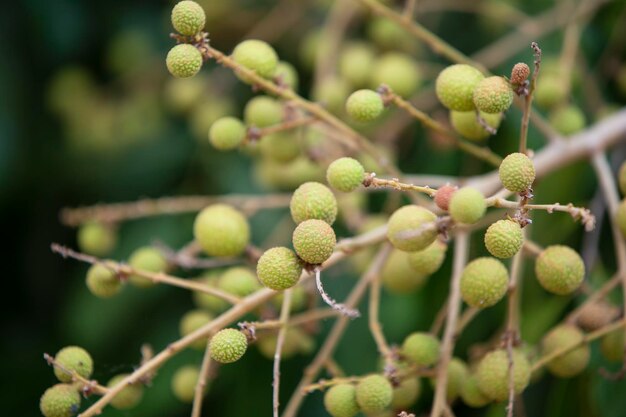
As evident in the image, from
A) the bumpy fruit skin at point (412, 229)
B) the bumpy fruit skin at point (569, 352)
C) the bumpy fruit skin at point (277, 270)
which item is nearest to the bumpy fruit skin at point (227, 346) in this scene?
the bumpy fruit skin at point (277, 270)

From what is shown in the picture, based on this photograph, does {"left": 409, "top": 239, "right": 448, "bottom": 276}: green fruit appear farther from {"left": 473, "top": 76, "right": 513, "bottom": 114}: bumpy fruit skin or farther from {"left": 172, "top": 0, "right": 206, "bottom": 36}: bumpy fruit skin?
{"left": 172, "top": 0, "right": 206, "bottom": 36}: bumpy fruit skin

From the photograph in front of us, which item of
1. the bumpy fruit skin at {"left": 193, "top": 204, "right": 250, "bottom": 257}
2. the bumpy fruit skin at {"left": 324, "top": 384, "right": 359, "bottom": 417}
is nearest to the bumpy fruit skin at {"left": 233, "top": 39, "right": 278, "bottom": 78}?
the bumpy fruit skin at {"left": 193, "top": 204, "right": 250, "bottom": 257}

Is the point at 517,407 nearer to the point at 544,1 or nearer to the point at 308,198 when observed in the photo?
the point at 308,198

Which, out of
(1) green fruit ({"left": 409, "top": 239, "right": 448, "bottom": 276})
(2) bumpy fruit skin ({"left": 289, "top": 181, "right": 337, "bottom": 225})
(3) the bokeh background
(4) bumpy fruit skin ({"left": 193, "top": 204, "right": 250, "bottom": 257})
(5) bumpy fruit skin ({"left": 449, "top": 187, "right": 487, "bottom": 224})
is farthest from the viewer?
(3) the bokeh background

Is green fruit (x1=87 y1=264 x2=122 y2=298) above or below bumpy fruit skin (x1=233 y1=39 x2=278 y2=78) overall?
below

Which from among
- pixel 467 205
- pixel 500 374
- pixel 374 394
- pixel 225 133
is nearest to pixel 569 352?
pixel 500 374

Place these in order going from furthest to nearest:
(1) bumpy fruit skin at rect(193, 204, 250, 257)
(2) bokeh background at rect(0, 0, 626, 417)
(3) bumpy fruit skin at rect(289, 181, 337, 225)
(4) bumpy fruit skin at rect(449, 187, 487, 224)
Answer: (2) bokeh background at rect(0, 0, 626, 417) < (1) bumpy fruit skin at rect(193, 204, 250, 257) < (3) bumpy fruit skin at rect(289, 181, 337, 225) < (4) bumpy fruit skin at rect(449, 187, 487, 224)

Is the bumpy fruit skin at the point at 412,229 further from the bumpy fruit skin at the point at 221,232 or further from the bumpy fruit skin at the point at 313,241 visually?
the bumpy fruit skin at the point at 221,232

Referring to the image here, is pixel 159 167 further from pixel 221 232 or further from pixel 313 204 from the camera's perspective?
pixel 313 204
